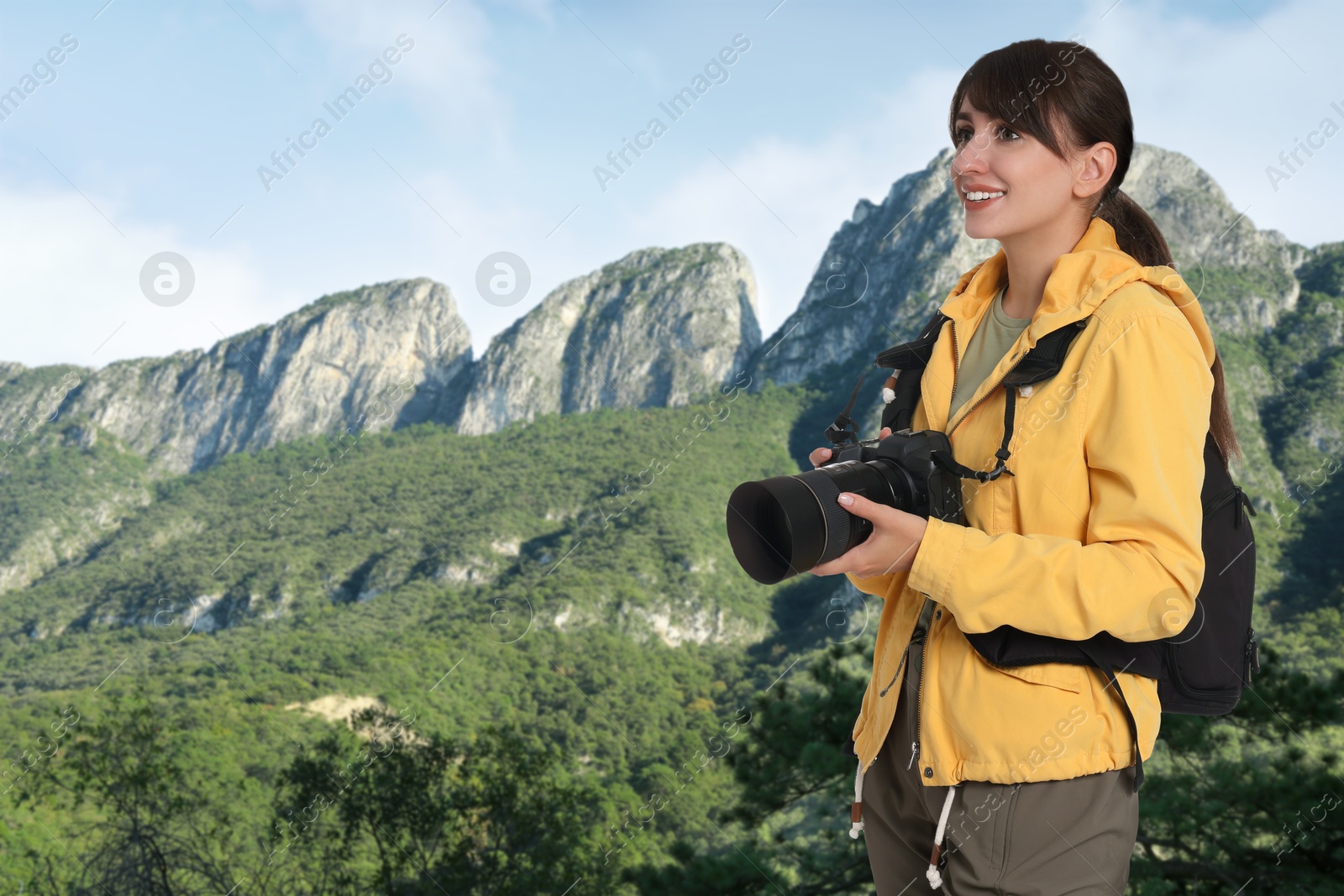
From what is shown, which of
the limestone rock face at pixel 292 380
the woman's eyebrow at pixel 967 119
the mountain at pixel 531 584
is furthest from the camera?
the limestone rock face at pixel 292 380

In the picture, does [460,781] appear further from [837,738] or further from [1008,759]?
[1008,759]

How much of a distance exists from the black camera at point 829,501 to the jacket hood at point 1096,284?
18 cm

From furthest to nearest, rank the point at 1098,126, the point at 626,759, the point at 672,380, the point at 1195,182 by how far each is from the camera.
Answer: the point at 672,380, the point at 1195,182, the point at 626,759, the point at 1098,126

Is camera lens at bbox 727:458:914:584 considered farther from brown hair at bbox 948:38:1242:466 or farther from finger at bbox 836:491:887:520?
brown hair at bbox 948:38:1242:466

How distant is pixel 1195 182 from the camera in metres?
63.2

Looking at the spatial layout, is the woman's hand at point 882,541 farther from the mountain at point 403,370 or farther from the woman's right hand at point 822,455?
the mountain at point 403,370

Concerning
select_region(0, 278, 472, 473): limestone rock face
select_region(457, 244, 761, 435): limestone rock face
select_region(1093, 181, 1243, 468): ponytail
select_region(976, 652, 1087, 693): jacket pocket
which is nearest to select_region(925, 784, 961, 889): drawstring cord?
select_region(976, 652, 1087, 693): jacket pocket

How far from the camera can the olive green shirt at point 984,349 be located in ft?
3.57

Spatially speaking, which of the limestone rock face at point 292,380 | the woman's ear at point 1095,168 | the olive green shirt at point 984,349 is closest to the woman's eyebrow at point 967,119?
the woman's ear at point 1095,168

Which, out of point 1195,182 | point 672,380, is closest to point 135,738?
point 672,380

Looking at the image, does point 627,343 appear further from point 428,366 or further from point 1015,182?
point 1015,182

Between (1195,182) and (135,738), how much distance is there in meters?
77.2

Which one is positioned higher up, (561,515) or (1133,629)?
(561,515)

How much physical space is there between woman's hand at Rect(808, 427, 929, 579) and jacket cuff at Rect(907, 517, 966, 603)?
13 mm
